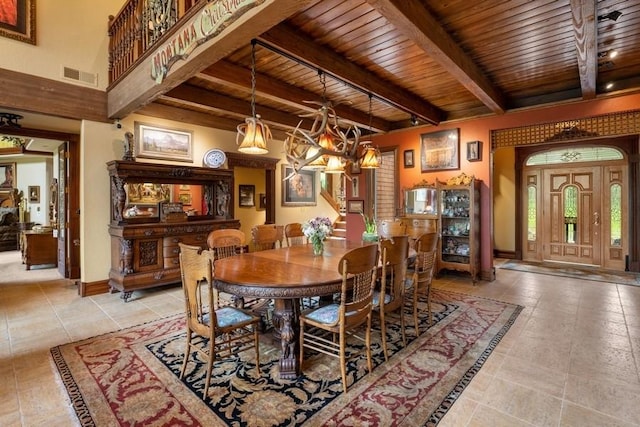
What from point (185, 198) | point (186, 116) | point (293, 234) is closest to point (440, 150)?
point (293, 234)

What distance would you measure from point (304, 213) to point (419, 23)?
5144mm

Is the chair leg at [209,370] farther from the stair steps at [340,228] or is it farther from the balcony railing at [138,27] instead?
the stair steps at [340,228]

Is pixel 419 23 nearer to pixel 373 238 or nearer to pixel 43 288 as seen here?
pixel 373 238

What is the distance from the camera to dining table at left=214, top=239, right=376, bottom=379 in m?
2.08

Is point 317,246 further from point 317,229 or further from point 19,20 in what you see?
point 19,20

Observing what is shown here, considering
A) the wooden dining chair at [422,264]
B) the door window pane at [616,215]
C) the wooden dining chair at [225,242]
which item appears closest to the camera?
the wooden dining chair at [422,264]

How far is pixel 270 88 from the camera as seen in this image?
403cm

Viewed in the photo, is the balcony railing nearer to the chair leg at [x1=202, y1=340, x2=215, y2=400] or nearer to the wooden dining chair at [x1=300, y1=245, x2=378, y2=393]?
the wooden dining chair at [x1=300, y1=245, x2=378, y2=393]

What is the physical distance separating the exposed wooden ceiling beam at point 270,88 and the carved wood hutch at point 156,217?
1.66 metres

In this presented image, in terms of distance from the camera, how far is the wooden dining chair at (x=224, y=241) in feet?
11.1

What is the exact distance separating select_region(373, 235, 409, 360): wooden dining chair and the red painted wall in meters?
3.20

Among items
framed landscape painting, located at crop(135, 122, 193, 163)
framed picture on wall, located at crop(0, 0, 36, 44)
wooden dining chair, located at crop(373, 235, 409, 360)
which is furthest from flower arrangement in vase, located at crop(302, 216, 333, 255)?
framed picture on wall, located at crop(0, 0, 36, 44)

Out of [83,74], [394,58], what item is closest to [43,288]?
[83,74]

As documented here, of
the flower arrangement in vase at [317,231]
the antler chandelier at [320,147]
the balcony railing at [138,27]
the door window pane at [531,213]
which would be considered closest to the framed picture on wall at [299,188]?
the antler chandelier at [320,147]
